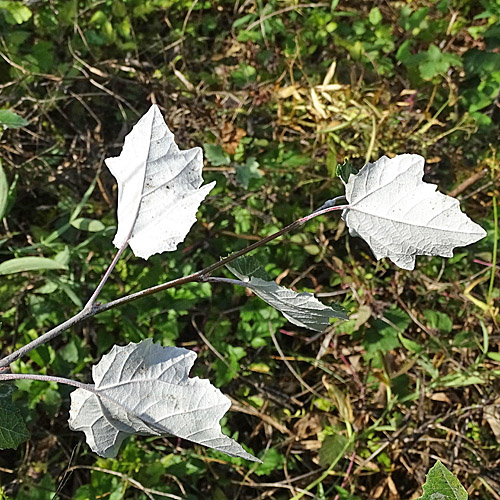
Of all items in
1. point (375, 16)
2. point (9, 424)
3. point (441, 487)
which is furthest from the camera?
point (375, 16)

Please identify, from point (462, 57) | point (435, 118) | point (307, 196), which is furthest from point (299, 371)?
point (462, 57)

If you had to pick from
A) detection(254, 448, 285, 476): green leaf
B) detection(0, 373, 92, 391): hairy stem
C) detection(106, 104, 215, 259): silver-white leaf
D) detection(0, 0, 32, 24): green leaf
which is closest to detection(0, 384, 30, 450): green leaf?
detection(0, 373, 92, 391): hairy stem

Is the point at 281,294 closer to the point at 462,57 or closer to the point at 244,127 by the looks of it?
the point at 244,127

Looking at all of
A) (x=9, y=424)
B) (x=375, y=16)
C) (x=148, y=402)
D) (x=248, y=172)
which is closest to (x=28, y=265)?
(x=9, y=424)

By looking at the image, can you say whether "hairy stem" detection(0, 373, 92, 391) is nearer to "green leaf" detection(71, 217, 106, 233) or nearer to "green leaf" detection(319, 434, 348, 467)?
"green leaf" detection(71, 217, 106, 233)

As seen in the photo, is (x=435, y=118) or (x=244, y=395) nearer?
(x=244, y=395)

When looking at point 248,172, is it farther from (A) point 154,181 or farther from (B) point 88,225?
(A) point 154,181
